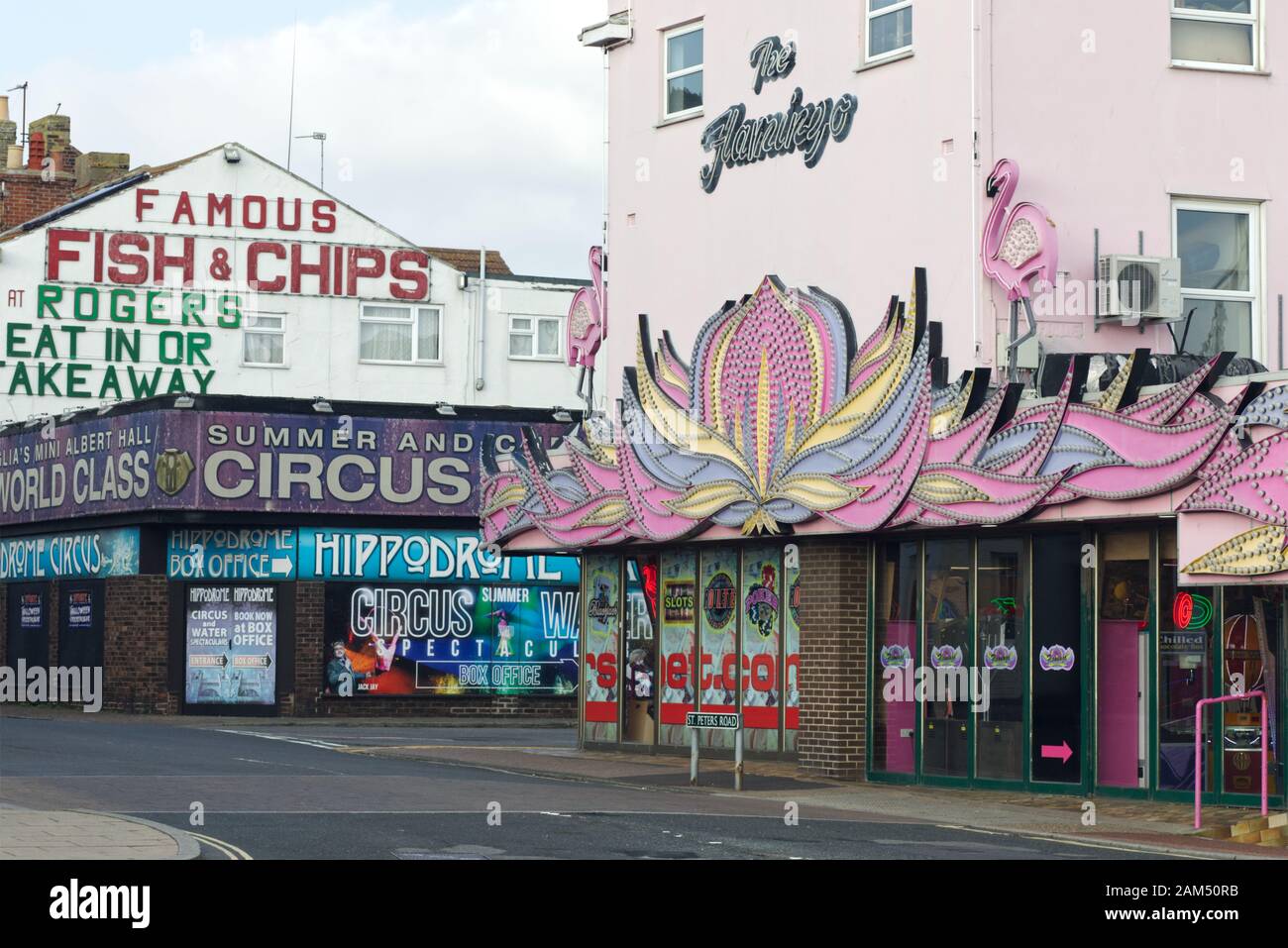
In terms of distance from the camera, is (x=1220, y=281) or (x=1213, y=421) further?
(x=1220, y=281)

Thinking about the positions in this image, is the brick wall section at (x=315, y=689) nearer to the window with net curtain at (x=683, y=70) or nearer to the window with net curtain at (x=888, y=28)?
the window with net curtain at (x=683, y=70)

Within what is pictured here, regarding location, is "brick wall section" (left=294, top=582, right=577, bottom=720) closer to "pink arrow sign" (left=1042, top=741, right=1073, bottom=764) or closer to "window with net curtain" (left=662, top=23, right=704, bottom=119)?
"window with net curtain" (left=662, top=23, right=704, bottom=119)

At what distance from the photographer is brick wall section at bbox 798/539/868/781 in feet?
82.6

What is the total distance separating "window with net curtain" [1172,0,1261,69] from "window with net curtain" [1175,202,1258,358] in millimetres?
1752

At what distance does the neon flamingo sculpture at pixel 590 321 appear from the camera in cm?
3159

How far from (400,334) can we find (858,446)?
27264mm

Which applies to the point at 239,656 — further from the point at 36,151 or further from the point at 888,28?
the point at 888,28

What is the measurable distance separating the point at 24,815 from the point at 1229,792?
37.8ft

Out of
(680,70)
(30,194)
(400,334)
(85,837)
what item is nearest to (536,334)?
(400,334)

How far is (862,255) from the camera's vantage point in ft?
84.0

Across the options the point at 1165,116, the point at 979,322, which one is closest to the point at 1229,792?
the point at 979,322
